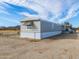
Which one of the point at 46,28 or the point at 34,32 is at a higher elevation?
the point at 46,28

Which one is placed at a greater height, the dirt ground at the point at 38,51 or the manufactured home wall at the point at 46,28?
the manufactured home wall at the point at 46,28

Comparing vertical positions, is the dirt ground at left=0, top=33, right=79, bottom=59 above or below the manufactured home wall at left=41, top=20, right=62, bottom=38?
below

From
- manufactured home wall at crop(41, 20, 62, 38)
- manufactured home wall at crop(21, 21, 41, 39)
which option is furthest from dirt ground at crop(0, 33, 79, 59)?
manufactured home wall at crop(41, 20, 62, 38)

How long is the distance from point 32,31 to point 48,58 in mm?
15784

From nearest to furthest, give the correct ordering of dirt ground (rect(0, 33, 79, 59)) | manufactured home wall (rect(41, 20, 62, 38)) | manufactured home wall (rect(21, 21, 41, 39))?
dirt ground (rect(0, 33, 79, 59))
manufactured home wall (rect(21, 21, 41, 39))
manufactured home wall (rect(41, 20, 62, 38))

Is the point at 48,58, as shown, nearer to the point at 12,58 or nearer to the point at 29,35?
the point at 12,58

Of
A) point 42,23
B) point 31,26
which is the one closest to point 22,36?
point 31,26

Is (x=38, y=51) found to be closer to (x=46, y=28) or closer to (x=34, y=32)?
(x=34, y=32)

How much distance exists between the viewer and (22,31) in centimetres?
2533

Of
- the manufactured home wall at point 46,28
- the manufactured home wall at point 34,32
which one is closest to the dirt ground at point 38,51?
the manufactured home wall at point 34,32

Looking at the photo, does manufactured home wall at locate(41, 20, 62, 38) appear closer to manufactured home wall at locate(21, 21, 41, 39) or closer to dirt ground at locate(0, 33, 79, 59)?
manufactured home wall at locate(21, 21, 41, 39)

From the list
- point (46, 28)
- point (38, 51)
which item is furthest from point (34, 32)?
point (38, 51)

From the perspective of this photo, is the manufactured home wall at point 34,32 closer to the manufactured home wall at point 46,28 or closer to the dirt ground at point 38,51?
the manufactured home wall at point 46,28

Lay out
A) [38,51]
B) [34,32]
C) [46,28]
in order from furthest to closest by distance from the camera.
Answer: [46,28] < [34,32] < [38,51]
